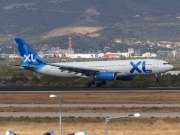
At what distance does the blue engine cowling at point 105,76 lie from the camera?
99.5m

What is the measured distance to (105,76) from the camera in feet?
328

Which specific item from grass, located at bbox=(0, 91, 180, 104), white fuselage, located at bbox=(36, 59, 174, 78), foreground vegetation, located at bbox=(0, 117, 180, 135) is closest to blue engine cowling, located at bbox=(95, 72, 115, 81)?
white fuselage, located at bbox=(36, 59, 174, 78)

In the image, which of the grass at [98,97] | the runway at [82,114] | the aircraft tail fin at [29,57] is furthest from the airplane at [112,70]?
the runway at [82,114]

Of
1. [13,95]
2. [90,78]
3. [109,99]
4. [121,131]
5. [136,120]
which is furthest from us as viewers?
[90,78]

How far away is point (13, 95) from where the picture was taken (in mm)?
85438

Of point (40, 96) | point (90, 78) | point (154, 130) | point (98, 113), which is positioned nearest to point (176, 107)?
point (98, 113)

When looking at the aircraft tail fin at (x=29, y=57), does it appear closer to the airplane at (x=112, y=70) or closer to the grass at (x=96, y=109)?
the airplane at (x=112, y=70)

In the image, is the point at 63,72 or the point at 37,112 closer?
the point at 37,112

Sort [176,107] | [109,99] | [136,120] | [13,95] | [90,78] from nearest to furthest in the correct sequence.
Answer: [136,120], [176,107], [109,99], [13,95], [90,78]

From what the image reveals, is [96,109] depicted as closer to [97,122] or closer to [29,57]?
[97,122]

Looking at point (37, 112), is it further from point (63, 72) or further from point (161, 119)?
point (63, 72)

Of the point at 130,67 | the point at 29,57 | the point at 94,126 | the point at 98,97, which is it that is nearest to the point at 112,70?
the point at 130,67

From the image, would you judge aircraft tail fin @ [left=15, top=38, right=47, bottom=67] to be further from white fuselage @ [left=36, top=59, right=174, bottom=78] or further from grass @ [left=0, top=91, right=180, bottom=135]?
grass @ [left=0, top=91, right=180, bottom=135]

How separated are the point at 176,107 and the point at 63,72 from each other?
127 ft
